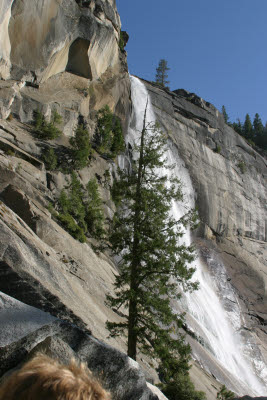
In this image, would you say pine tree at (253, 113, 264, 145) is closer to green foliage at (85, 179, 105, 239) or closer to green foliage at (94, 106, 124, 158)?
green foliage at (94, 106, 124, 158)

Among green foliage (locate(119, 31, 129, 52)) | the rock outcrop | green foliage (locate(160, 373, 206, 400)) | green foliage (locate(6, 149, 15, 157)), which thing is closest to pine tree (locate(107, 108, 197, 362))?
green foliage (locate(160, 373, 206, 400))

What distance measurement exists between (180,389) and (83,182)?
1640cm

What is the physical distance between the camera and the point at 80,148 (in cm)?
2527

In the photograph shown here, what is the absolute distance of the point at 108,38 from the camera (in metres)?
32.5

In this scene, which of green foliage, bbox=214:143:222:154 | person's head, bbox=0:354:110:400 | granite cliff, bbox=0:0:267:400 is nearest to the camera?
person's head, bbox=0:354:110:400

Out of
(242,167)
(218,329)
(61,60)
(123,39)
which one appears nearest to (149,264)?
(218,329)

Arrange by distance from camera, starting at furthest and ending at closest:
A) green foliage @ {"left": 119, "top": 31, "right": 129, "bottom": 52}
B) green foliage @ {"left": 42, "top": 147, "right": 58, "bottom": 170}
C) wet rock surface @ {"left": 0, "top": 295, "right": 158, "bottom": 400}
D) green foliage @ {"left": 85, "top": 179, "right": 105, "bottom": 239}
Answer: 1. green foliage @ {"left": 119, "top": 31, "right": 129, "bottom": 52}
2. green foliage @ {"left": 42, "top": 147, "right": 58, "bottom": 170}
3. green foliage @ {"left": 85, "top": 179, "right": 105, "bottom": 239}
4. wet rock surface @ {"left": 0, "top": 295, "right": 158, "bottom": 400}

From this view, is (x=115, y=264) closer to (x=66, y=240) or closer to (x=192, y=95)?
(x=66, y=240)

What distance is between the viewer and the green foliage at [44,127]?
2514cm

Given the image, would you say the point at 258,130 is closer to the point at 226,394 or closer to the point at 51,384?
the point at 226,394

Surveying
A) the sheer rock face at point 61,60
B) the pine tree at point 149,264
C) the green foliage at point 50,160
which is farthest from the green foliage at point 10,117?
the pine tree at point 149,264

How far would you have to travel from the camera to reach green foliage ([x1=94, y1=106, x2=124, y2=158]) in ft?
97.1

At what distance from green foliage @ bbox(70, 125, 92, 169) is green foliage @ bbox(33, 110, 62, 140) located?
1383mm

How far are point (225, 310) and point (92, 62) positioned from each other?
23.7 meters
